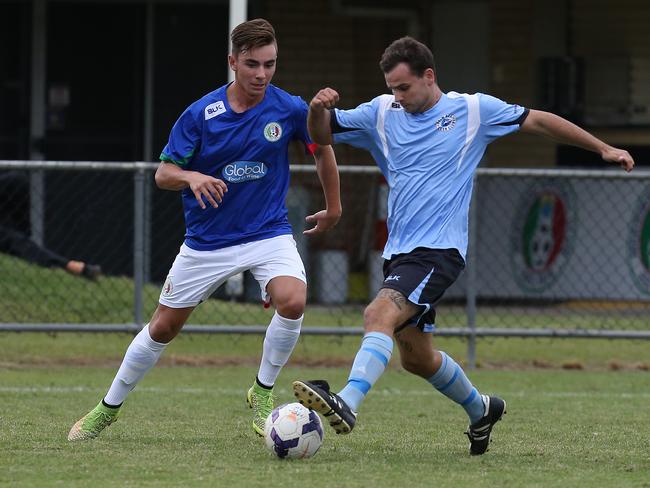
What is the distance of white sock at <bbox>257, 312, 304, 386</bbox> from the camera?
6.67m

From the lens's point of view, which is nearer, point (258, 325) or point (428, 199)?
point (428, 199)

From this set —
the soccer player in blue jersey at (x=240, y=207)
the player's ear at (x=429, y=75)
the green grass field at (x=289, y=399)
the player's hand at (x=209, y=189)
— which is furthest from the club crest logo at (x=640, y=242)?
the player's hand at (x=209, y=189)

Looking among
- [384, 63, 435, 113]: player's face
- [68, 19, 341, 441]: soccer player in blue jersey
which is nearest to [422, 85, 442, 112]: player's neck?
[384, 63, 435, 113]: player's face

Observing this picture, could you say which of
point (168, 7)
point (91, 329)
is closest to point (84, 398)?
point (91, 329)

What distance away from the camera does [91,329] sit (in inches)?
401

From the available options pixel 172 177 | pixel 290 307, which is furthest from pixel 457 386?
pixel 172 177

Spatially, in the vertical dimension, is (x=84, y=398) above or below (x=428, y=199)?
below

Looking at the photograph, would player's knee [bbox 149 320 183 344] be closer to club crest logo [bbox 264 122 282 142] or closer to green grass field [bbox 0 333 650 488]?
green grass field [bbox 0 333 650 488]

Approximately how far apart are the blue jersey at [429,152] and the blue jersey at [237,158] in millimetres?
472

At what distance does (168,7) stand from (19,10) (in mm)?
1710

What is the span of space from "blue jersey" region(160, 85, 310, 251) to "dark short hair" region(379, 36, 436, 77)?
0.82 metres

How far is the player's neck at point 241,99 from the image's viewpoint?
665cm

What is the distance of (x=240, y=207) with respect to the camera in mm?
6645

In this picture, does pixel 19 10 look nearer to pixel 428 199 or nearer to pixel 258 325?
pixel 258 325
